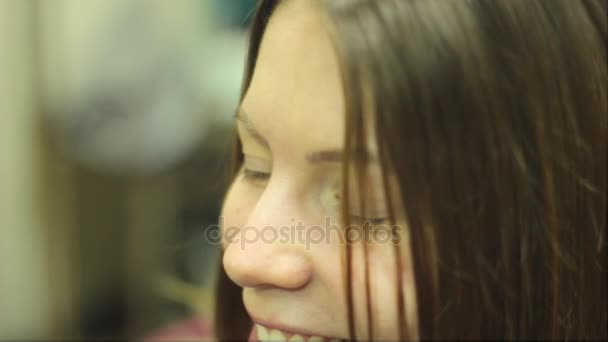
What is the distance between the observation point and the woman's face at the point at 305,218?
0.47 m

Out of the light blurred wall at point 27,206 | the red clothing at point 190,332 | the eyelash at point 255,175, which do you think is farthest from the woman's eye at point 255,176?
the light blurred wall at point 27,206

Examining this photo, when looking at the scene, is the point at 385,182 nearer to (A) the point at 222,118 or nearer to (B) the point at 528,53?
(B) the point at 528,53

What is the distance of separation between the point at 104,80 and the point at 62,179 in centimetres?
37

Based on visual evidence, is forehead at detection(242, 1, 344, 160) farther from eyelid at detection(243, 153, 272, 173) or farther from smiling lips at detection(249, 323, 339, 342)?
smiling lips at detection(249, 323, 339, 342)

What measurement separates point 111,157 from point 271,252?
1062 millimetres

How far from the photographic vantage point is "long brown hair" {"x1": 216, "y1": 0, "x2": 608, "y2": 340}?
44cm

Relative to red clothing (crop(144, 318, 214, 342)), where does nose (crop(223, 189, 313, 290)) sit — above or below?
above

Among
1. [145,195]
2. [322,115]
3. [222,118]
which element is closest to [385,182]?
[322,115]

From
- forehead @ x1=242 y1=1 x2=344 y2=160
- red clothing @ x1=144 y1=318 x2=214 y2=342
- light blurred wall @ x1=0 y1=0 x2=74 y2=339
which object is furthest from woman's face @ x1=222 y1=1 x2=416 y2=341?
light blurred wall @ x1=0 y1=0 x2=74 y2=339

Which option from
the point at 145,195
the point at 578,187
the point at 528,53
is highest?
the point at 528,53

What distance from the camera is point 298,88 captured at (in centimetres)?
48

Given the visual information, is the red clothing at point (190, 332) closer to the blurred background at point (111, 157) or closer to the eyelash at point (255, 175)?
the blurred background at point (111, 157)

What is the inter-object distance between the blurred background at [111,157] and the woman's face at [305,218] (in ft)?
2.53

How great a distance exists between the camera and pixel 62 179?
162cm
